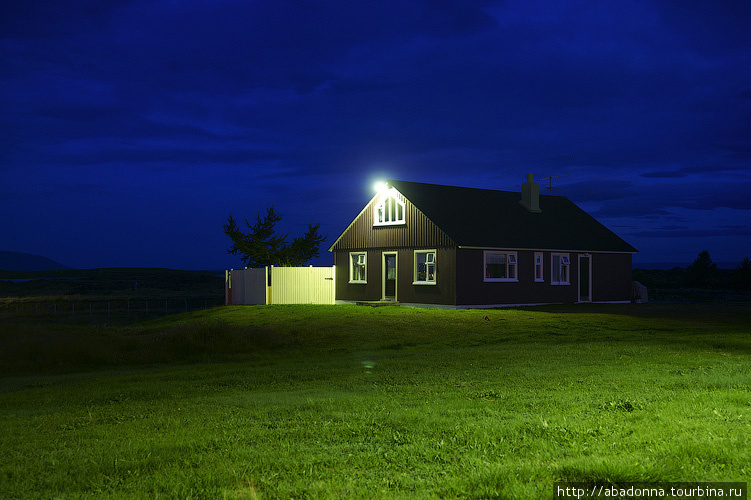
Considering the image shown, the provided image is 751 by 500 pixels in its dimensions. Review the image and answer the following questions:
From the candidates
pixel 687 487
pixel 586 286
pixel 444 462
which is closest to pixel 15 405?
pixel 444 462

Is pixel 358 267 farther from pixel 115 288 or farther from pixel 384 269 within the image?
pixel 115 288

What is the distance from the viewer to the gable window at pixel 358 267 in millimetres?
37875

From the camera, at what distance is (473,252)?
3356 cm

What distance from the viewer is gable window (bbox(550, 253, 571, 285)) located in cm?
3709

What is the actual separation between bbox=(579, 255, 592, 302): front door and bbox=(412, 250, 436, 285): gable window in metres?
9.64

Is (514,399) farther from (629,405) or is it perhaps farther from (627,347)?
(627,347)

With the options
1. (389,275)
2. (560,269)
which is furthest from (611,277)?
(389,275)

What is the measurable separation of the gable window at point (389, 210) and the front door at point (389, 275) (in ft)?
5.77

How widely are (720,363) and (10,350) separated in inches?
660

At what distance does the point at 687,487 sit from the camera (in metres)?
5.42

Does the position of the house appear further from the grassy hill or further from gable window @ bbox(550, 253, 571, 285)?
the grassy hill

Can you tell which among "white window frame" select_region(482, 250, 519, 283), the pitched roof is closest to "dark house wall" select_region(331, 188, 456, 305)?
the pitched roof

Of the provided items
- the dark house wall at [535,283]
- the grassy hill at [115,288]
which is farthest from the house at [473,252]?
the grassy hill at [115,288]

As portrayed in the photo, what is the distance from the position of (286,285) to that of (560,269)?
591 inches
